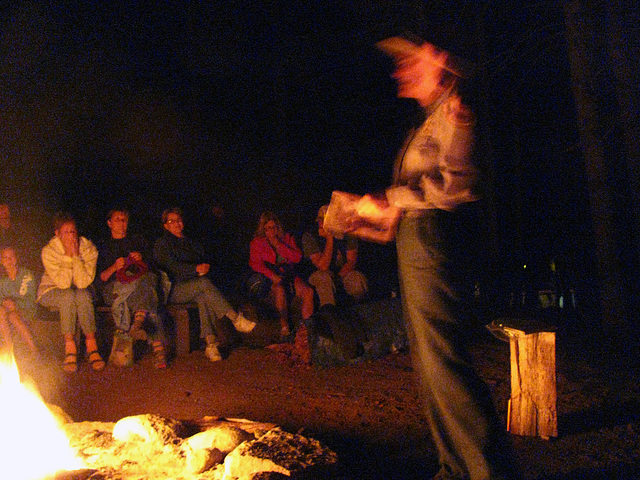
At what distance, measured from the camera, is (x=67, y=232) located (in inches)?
233

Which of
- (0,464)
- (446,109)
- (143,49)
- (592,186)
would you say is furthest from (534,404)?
(143,49)

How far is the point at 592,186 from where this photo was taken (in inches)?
241

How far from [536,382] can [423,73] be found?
1.99 metres

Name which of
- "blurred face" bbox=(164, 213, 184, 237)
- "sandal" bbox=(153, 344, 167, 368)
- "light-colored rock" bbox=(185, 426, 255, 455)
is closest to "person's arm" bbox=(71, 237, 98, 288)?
"blurred face" bbox=(164, 213, 184, 237)

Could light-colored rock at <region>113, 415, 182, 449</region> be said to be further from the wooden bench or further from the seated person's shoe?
the wooden bench

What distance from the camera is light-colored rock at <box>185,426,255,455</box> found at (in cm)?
283

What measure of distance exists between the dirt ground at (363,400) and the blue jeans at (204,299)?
0.42 m

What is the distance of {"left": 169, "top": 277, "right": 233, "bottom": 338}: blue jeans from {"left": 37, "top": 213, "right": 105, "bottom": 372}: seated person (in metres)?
0.95

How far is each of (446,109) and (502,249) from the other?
825cm

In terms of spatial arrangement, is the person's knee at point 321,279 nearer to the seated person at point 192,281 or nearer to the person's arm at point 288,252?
the person's arm at point 288,252

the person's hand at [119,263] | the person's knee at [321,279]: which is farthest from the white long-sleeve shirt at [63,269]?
the person's knee at [321,279]

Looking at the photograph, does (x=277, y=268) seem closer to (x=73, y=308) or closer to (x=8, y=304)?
(x=73, y=308)

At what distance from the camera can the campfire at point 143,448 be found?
2516mm

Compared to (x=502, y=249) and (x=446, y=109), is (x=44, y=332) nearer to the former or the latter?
(x=446, y=109)
